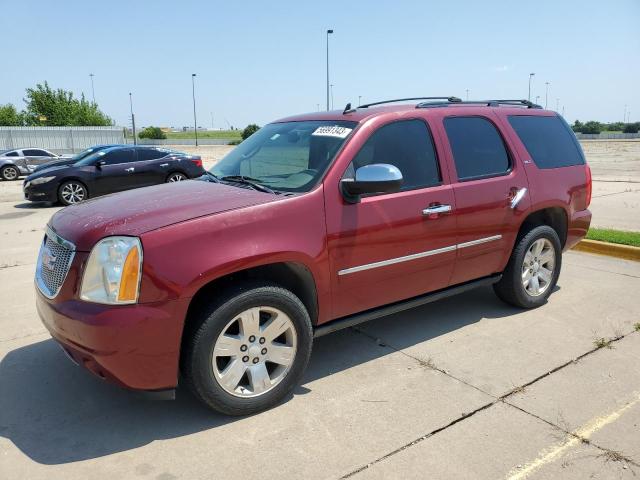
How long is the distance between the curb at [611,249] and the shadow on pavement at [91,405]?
3.37m

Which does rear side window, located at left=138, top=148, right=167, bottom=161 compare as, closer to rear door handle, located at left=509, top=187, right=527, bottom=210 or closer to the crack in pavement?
the crack in pavement

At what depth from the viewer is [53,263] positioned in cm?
317

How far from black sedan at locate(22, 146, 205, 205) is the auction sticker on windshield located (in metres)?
9.11

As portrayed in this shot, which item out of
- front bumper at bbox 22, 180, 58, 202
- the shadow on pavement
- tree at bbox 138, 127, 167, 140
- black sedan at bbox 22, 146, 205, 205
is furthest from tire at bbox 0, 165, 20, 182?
tree at bbox 138, 127, 167, 140

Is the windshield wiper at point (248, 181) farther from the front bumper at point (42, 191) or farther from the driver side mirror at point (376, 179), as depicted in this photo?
the front bumper at point (42, 191)

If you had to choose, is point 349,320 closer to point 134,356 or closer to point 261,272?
point 261,272

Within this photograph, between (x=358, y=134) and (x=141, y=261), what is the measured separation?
5.70 feet

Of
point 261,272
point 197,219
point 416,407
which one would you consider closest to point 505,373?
point 416,407

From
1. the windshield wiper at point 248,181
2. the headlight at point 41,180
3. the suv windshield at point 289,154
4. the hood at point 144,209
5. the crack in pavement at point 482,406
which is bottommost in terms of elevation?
the crack in pavement at point 482,406

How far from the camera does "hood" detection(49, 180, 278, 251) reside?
2914mm

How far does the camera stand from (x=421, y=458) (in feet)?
9.04

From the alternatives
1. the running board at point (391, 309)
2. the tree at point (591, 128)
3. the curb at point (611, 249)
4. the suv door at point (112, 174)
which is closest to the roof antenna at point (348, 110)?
the running board at point (391, 309)

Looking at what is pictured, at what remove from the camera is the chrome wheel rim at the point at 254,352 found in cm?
304

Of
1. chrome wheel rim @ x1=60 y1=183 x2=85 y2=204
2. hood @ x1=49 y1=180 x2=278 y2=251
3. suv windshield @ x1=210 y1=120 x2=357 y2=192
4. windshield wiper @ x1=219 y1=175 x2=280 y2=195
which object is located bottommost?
chrome wheel rim @ x1=60 y1=183 x2=85 y2=204
